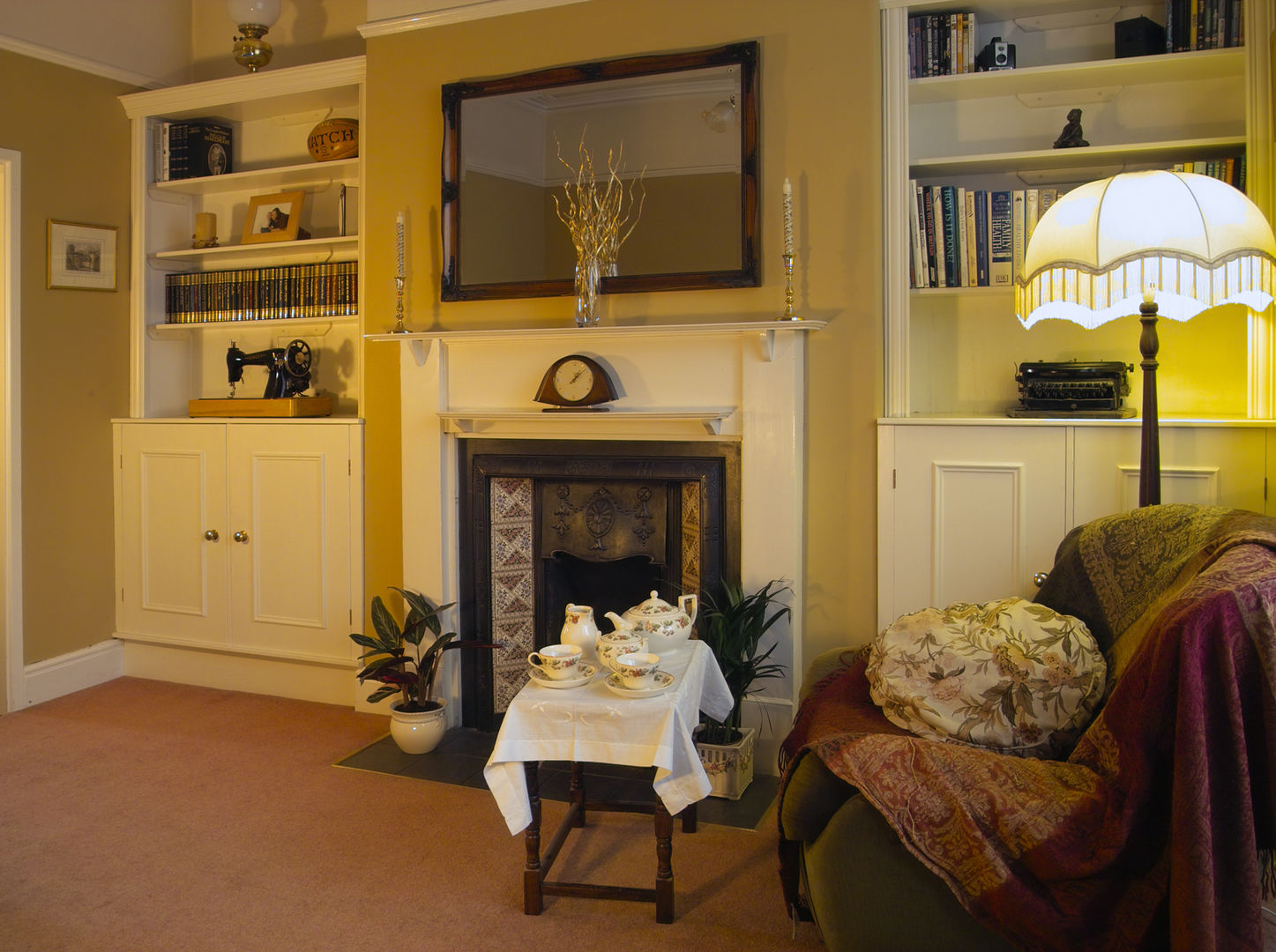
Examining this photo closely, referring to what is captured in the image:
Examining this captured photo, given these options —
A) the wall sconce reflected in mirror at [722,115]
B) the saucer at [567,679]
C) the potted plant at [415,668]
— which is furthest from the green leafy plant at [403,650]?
the wall sconce reflected in mirror at [722,115]

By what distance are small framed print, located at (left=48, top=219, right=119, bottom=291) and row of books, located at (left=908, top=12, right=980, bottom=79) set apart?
326 cm

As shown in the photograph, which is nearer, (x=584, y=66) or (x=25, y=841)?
(x=25, y=841)

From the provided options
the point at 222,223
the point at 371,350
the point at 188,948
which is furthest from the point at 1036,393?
the point at 222,223

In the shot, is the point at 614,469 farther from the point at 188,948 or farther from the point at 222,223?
the point at 222,223

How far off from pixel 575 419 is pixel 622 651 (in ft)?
3.70

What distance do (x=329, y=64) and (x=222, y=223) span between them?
1.00 meters

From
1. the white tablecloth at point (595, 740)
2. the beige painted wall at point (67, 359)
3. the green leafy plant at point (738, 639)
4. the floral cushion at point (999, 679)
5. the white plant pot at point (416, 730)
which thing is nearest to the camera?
the floral cushion at point (999, 679)

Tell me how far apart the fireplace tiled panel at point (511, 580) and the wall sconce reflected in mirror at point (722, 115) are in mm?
1357

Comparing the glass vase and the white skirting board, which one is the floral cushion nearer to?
the glass vase

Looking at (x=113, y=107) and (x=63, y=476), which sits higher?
(x=113, y=107)

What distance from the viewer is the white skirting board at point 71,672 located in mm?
3812

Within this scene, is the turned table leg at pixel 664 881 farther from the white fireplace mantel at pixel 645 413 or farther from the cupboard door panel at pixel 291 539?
the cupboard door panel at pixel 291 539

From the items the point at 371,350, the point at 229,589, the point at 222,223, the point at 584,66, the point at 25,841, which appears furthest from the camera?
the point at 222,223

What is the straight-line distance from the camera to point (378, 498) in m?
3.63
